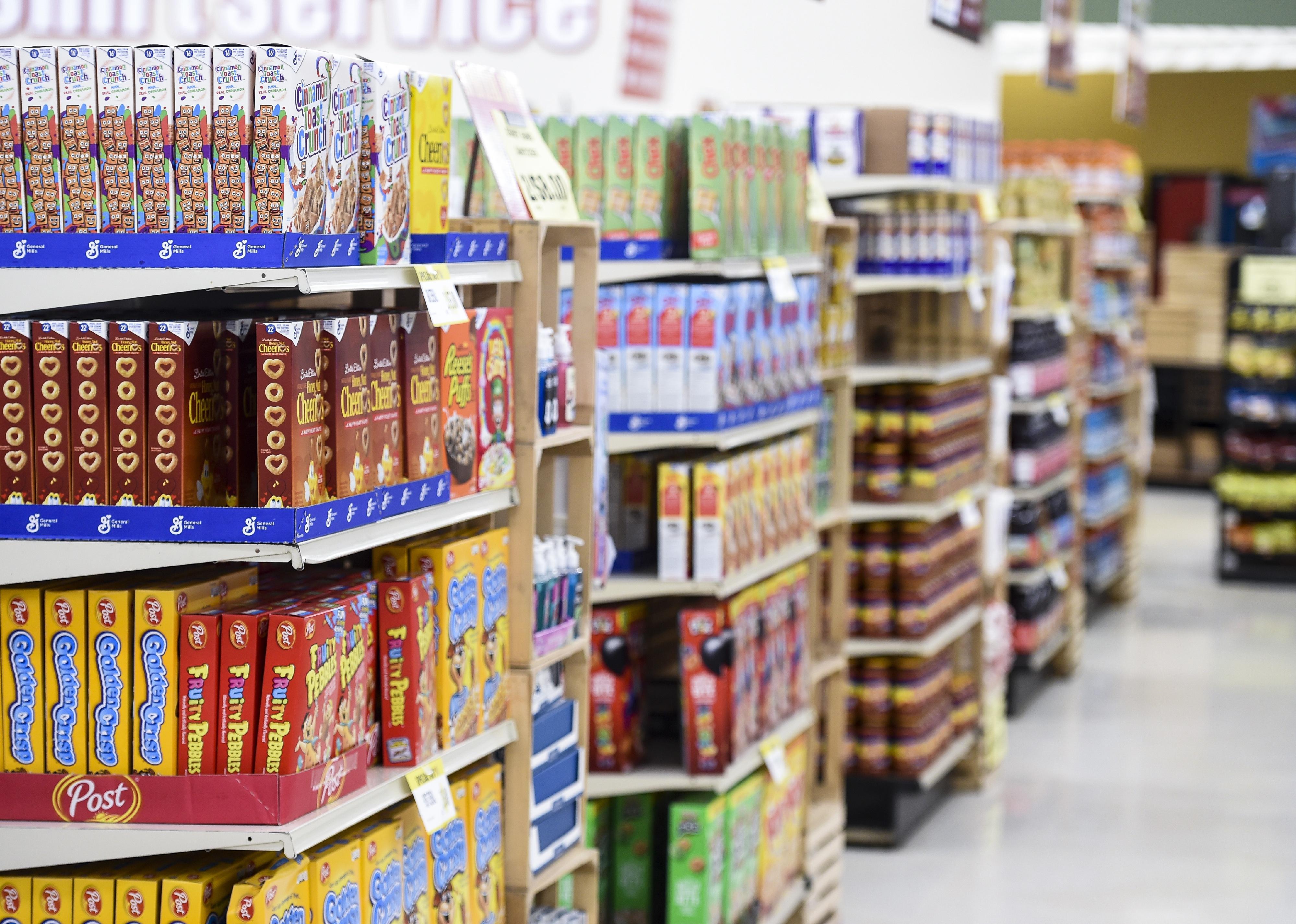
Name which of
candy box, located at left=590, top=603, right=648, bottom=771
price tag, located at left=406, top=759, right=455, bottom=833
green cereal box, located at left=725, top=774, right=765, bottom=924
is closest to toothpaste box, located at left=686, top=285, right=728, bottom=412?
candy box, located at left=590, top=603, right=648, bottom=771

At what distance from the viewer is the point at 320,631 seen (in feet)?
8.54

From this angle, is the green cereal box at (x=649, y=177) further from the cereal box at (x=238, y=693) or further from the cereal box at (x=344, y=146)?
the cereal box at (x=238, y=693)

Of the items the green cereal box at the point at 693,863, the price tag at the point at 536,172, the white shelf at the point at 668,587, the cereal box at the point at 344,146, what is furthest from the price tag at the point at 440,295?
the green cereal box at the point at 693,863

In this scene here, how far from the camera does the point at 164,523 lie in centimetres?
250

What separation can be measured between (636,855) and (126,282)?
2.41 metres

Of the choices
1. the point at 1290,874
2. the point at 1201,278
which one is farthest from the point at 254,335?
the point at 1201,278

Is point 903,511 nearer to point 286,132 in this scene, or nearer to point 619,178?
point 619,178

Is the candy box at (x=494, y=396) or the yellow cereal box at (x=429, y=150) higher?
the yellow cereal box at (x=429, y=150)

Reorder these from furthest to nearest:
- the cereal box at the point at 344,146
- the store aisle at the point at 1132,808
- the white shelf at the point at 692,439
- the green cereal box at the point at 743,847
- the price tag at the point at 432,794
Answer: the store aisle at the point at 1132,808, the green cereal box at the point at 743,847, the white shelf at the point at 692,439, the price tag at the point at 432,794, the cereal box at the point at 344,146

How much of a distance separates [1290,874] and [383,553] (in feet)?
13.6

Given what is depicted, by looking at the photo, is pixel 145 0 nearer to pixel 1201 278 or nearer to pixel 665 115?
pixel 665 115

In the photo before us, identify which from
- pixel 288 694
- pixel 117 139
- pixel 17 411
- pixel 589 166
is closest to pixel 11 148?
pixel 117 139

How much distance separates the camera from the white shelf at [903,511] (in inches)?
235

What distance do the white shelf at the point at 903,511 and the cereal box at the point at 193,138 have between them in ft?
11.8
